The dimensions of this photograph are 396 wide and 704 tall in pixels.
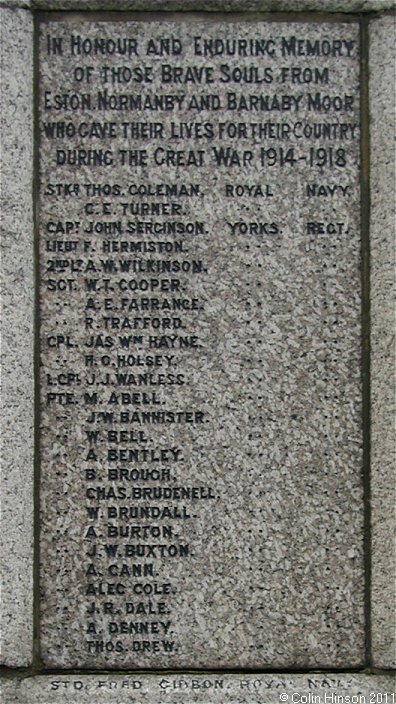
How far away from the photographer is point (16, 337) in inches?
113

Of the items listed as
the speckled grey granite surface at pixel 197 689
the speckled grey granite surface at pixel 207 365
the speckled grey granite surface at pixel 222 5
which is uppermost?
the speckled grey granite surface at pixel 222 5

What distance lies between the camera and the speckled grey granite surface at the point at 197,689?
2828mm

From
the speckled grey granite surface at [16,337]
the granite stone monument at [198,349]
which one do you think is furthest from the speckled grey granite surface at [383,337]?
the speckled grey granite surface at [16,337]

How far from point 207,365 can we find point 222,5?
3.97ft

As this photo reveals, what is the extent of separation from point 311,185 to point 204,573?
1.35 meters

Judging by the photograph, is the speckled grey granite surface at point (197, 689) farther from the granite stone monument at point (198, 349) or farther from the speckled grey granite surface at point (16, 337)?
the speckled grey granite surface at point (16, 337)

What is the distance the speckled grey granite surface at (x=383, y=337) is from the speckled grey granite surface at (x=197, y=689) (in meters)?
0.13

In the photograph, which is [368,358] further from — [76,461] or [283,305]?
[76,461]

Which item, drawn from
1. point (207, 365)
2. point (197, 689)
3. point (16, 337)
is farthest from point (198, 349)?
point (197, 689)

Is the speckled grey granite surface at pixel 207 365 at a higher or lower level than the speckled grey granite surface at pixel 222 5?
lower

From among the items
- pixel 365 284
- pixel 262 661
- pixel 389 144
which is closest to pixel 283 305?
pixel 365 284

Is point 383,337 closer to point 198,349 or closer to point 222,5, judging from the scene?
point 198,349

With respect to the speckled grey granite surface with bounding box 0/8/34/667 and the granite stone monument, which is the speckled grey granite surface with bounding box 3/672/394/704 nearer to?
the granite stone monument

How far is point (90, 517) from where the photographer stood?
2.89 metres
